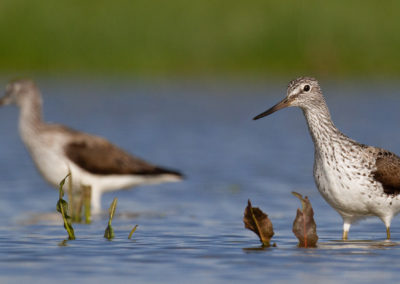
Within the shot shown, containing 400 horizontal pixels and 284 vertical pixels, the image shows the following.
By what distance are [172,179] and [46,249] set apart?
5.07 m

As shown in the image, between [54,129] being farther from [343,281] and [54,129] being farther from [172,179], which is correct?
[343,281]

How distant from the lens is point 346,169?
30.8 ft

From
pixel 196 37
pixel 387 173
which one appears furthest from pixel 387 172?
pixel 196 37

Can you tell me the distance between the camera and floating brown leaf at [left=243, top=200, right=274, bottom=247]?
9242 millimetres

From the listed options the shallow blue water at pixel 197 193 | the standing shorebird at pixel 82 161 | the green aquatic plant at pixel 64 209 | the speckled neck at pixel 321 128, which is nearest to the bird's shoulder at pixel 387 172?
the speckled neck at pixel 321 128

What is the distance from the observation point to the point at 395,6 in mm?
32656

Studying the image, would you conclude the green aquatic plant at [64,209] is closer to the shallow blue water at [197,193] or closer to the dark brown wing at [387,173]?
the shallow blue water at [197,193]

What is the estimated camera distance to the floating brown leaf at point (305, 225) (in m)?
9.18

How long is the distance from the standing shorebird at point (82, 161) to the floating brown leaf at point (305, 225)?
14.9 ft

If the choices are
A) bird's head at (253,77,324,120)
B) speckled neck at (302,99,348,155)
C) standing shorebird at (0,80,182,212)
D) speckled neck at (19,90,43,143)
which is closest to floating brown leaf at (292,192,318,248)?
speckled neck at (302,99,348,155)

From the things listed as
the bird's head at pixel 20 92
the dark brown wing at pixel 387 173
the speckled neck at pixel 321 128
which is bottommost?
the dark brown wing at pixel 387 173

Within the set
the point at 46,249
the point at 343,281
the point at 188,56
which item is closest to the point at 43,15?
the point at 188,56

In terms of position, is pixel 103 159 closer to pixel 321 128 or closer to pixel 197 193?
pixel 197 193

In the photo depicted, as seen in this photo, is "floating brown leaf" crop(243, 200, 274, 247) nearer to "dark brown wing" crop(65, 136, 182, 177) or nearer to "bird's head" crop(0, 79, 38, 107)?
"dark brown wing" crop(65, 136, 182, 177)
